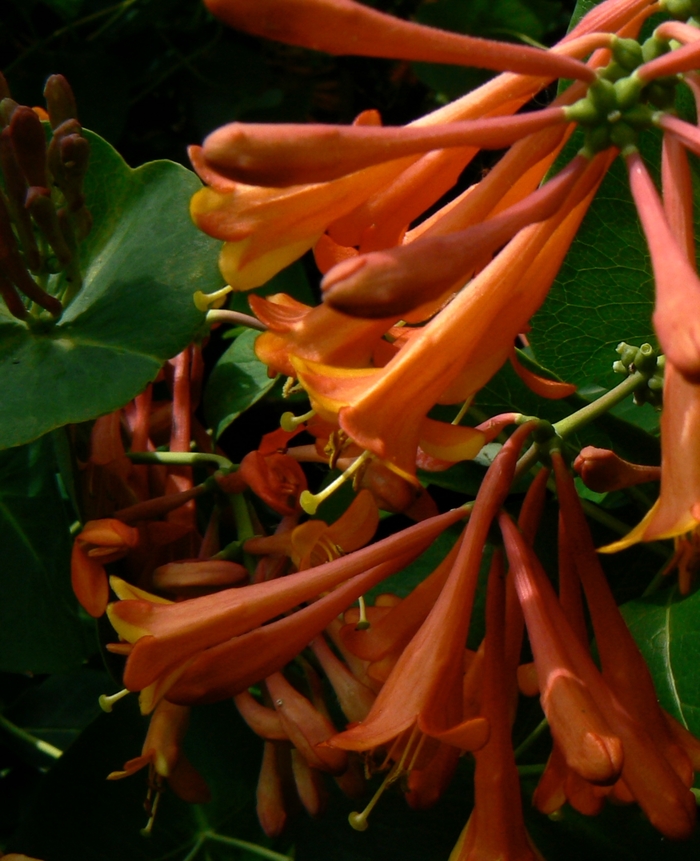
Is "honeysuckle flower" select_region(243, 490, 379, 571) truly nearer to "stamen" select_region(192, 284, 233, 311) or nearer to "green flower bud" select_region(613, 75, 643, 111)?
"stamen" select_region(192, 284, 233, 311)

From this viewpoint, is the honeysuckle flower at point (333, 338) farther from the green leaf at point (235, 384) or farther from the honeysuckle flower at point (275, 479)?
the green leaf at point (235, 384)

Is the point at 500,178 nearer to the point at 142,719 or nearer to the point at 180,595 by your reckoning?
the point at 180,595

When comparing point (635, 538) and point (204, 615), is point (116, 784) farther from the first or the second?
point (635, 538)

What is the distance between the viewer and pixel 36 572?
79 centimetres

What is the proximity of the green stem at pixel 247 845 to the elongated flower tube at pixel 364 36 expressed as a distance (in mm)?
591

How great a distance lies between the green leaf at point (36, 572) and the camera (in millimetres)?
758

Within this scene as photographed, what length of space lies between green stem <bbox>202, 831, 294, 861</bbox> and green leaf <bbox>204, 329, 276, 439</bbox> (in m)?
0.33

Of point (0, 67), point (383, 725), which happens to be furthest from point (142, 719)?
point (0, 67)

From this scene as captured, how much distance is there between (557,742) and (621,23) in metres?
0.40

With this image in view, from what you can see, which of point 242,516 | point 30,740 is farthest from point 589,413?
point 30,740

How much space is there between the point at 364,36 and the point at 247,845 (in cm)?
62

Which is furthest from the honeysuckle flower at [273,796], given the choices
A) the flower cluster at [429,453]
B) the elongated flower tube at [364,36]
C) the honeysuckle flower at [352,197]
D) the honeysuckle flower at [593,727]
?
the elongated flower tube at [364,36]

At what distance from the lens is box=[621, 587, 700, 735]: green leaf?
2.05ft

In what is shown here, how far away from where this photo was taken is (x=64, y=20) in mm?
1342
